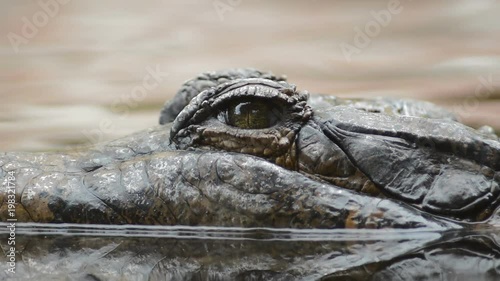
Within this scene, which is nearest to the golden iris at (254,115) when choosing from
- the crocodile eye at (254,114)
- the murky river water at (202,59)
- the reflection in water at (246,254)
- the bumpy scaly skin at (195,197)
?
the crocodile eye at (254,114)

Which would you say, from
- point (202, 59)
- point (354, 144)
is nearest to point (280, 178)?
point (354, 144)

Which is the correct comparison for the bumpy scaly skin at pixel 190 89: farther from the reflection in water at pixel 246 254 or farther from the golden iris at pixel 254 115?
the reflection in water at pixel 246 254

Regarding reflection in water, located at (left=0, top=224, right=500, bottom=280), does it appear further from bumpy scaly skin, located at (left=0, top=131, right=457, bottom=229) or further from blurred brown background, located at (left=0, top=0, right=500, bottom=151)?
blurred brown background, located at (left=0, top=0, right=500, bottom=151)

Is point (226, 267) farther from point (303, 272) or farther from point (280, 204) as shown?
point (280, 204)

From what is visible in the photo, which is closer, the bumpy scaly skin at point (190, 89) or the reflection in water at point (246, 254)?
the reflection in water at point (246, 254)

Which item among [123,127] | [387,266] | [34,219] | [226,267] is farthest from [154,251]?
[123,127]

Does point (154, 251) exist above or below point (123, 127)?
above
